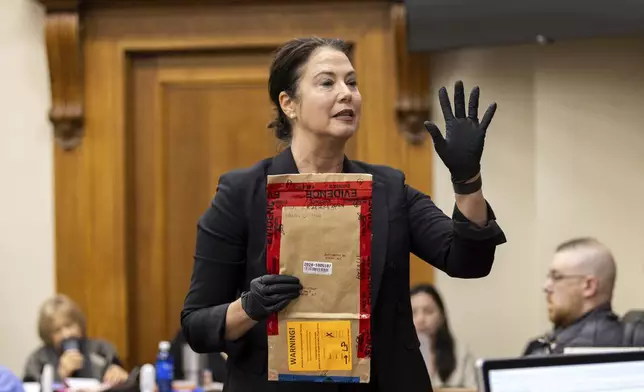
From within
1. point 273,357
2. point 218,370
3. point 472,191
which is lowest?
point 218,370

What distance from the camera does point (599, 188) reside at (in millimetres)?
4227

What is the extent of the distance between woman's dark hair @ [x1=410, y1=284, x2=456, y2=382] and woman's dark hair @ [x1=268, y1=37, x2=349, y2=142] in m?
2.41

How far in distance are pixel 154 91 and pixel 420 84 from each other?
1.33 m

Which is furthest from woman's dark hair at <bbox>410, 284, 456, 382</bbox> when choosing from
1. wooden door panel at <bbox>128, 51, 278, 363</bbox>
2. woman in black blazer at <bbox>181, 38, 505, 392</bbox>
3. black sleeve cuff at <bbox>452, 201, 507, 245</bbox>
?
black sleeve cuff at <bbox>452, 201, 507, 245</bbox>

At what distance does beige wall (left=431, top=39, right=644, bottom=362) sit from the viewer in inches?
166

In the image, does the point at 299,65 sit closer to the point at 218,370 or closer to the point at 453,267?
the point at 453,267

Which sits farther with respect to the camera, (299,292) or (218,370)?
(218,370)

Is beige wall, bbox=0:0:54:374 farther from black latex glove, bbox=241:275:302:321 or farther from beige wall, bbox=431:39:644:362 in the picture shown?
black latex glove, bbox=241:275:302:321

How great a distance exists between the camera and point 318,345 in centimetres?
157

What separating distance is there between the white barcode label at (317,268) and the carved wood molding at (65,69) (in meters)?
3.33

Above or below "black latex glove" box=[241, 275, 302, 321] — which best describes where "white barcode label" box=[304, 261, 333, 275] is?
above

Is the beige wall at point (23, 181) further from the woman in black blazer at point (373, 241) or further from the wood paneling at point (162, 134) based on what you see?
the woman in black blazer at point (373, 241)

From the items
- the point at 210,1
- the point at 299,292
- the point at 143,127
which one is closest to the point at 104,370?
the point at 143,127

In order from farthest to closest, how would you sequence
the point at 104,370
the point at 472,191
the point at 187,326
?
the point at 104,370 → the point at 187,326 → the point at 472,191
